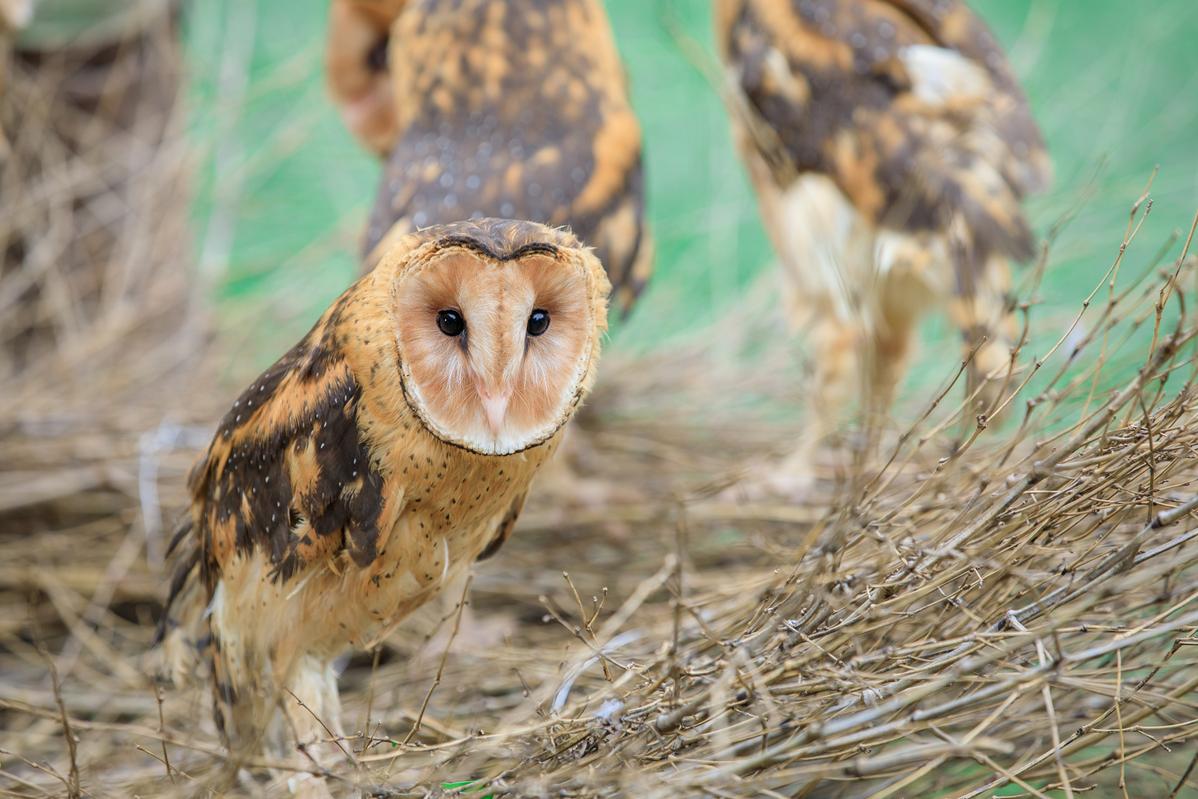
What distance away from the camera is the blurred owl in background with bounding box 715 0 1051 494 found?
7.42ft

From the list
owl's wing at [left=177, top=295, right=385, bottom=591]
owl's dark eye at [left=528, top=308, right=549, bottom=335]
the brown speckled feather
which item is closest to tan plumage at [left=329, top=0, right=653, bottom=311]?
the brown speckled feather

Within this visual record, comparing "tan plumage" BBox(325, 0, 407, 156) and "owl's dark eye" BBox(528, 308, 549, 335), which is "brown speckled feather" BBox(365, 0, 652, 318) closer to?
"tan plumage" BBox(325, 0, 407, 156)

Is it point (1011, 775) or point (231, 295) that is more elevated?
point (231, 295)

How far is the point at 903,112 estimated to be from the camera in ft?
7.61

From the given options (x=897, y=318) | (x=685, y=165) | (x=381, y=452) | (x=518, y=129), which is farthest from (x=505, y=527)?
(x=685, y=165)

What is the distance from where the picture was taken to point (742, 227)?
405 centimetres

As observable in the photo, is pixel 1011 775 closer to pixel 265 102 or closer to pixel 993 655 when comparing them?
pixel 993 655

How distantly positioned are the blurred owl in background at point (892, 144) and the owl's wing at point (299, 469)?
1137 millimetres

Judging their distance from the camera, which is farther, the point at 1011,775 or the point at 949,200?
the point at 949,200

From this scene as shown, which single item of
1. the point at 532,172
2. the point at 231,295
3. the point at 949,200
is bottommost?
the point at 532,172

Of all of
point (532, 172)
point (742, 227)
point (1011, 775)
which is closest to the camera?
point (1011, 775)

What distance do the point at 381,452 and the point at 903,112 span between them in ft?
4.74

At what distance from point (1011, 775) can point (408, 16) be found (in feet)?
5.80

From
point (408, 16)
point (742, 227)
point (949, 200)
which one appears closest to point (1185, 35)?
point (742, 227)
